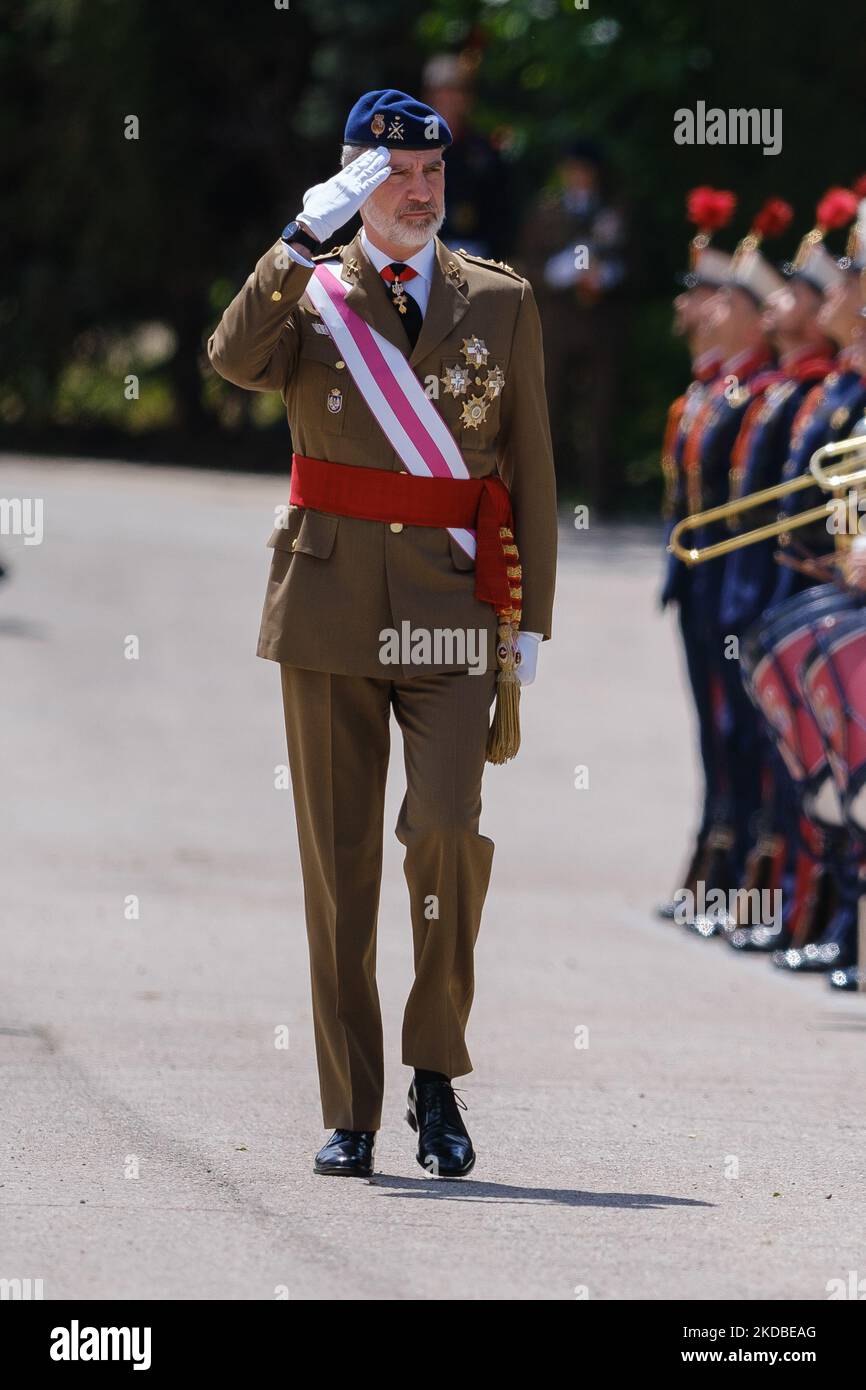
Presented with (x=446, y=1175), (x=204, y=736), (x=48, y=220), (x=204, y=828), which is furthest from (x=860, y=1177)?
(x=48, y=220)

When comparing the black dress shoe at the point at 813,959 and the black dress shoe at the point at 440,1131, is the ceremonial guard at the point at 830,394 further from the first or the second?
the black dress shoe at the point at 440,1131

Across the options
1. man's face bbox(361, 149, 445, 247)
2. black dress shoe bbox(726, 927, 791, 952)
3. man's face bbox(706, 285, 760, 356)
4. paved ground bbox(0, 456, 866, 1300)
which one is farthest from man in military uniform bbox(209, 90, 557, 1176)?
man's face bbox(706, 285, 760, 356)

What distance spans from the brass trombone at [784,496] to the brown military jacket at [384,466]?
261cm

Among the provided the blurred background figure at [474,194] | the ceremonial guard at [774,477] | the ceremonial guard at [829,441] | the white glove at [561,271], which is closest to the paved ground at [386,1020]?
the ceremonial guard at [829,441]

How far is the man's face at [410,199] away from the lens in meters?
5.71

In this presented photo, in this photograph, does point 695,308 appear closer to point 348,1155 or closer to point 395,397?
point 395,397

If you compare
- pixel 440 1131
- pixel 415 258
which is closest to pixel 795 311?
pixel 415 258

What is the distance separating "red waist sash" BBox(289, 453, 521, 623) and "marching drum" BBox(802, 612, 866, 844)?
2723 millimetres

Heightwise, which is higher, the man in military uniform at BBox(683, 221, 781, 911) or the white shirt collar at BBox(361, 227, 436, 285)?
the white shirt collar at BBox(361, 227, 436, 285)

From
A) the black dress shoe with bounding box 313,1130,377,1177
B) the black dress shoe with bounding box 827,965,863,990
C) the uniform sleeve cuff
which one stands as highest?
the uniform sleeve cuff

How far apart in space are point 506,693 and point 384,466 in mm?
496

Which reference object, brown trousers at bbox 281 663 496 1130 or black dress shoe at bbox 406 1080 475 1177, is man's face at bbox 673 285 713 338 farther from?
black dress shoe at bbox 406 1080 475 1177

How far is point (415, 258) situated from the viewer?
5875 millimetres

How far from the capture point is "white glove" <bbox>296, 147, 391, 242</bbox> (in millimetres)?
5531
